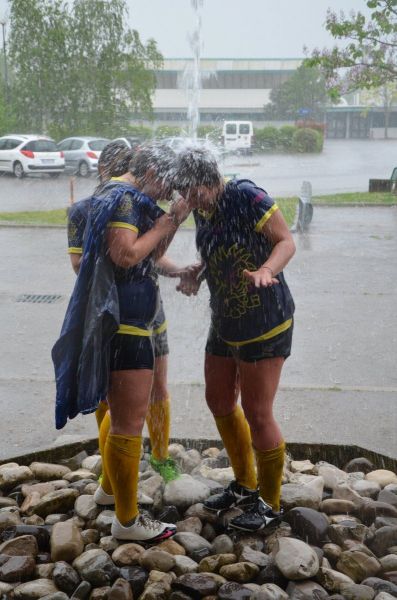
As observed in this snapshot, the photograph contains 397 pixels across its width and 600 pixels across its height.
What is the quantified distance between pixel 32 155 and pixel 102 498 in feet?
82.0

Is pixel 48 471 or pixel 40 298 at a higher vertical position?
pixel 48 471

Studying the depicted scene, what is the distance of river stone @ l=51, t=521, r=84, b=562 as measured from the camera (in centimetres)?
343

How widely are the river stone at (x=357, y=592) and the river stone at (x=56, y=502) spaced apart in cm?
143

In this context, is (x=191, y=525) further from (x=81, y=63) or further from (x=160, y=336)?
(x=81, y=63)

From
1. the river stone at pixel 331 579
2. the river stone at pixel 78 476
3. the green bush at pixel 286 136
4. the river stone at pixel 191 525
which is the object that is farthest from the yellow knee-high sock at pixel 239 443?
the green bush at pixel 286 136

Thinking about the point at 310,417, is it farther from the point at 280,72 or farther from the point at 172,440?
the point at 280,72

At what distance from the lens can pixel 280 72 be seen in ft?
38.1

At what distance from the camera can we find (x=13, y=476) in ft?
14.3

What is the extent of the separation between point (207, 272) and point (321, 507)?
130 cm

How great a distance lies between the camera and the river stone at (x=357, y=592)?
10.3ft

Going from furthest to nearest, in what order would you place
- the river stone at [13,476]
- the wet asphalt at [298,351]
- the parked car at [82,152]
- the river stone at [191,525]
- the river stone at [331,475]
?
the parked car at [82,152], the wet asphalt at [298,351], the river stone at [13,476], the river stone at [331,475], the river stone at [191,525]

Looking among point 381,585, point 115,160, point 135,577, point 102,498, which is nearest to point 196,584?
point 135,577

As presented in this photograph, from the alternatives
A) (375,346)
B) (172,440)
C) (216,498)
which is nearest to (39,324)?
(375,346)

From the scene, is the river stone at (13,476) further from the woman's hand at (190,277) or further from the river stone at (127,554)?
the woman's hand at (190,277)
